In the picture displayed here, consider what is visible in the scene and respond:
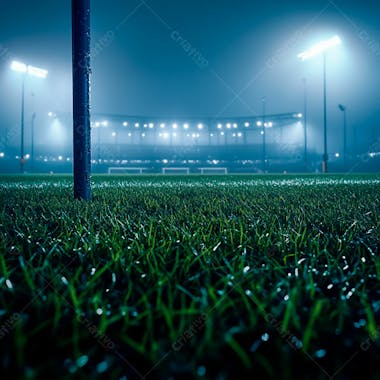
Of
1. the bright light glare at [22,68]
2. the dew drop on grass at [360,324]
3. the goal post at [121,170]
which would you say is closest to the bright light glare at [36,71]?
the bright light glare at [22,68]

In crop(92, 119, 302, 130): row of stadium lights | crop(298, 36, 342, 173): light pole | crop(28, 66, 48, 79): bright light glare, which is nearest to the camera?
crop(298, 36, 342, 173): light pole

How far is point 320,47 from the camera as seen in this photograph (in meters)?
35.8

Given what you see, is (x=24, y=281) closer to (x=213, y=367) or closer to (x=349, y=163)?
(x=213, y=367)

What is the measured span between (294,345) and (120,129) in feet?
233

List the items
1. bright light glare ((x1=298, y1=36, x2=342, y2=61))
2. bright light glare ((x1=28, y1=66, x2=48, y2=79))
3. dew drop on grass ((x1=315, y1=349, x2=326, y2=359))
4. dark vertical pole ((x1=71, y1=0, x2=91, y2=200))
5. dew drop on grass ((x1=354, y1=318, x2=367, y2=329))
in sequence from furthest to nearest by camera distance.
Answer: bright light glare ((x1=28, y1=66, x2=48, y2=79)), bright light glare ((x1=298, y1=36, x2=342, y2=61)), dark vertical pole ((x1=71, y1=0, x2=91, y2=200)), dew drop on grass ((x1=354, y1=318, x2=367, y2=329)), dew drop on grass ((x1=315, y1=349, x2=326, y2=359))

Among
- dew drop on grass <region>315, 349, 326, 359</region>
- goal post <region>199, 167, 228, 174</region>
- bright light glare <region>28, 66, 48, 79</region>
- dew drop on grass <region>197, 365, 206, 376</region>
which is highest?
bright light glare <region>28, 66, 48, 79</region>

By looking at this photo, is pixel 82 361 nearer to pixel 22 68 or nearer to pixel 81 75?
pixel 81 75

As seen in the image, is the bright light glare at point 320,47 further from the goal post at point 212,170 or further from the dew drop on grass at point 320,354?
the dew drop on grass at point 320,354

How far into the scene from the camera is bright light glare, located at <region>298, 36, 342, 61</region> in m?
33.4

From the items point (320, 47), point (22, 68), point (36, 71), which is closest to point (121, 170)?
point (36, 71)

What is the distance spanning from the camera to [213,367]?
2.61 ft

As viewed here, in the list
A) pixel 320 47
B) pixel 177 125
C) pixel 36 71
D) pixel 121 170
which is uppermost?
pixel 320 47

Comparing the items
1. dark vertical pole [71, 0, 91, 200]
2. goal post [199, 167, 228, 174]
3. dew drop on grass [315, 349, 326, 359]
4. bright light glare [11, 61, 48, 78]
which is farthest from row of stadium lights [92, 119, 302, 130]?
dew drop on grass [315, 349, 326, 359]

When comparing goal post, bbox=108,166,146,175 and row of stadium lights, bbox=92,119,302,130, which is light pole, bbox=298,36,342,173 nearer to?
goal post, bbox=108,166,146,175
